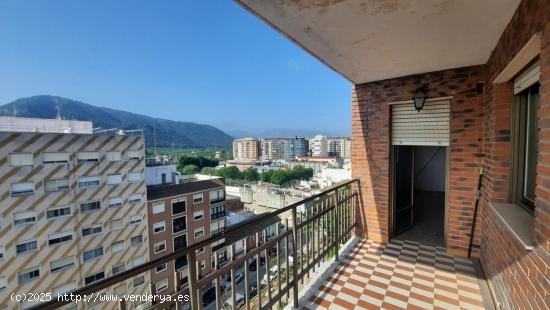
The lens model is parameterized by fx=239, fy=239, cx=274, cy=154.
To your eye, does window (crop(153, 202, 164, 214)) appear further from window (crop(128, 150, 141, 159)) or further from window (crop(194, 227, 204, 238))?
window (crop(194, 227, 204, 238))

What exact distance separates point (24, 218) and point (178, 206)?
8.34m

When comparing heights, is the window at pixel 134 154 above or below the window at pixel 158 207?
above

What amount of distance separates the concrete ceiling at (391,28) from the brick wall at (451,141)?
1.18 feet

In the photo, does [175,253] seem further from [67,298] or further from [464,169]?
[464,169]

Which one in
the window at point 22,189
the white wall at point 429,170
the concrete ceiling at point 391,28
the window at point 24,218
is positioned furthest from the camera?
the window at point 24,218

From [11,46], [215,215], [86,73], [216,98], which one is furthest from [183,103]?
[215,215]

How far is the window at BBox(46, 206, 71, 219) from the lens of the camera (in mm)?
13030

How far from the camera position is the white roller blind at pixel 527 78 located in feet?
5.65

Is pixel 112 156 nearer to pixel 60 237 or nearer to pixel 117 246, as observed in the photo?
pixel 60 237

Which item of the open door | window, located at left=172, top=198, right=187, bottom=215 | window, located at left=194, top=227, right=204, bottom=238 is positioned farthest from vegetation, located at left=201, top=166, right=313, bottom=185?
the open door

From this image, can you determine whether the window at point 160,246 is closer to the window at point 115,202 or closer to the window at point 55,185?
the window at point 115,202

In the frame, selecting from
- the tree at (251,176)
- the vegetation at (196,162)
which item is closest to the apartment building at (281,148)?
the vegetation at (196,162)

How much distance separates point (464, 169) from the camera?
309cm

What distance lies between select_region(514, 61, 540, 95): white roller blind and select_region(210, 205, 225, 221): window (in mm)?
21300
